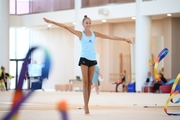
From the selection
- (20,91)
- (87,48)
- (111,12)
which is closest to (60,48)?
(111,12)

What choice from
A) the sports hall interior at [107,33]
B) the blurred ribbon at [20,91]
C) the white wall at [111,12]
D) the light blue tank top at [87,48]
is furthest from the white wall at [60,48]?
the blurred ribbon at [20,91]

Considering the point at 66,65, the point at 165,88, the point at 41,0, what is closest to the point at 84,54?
the point at 165,88

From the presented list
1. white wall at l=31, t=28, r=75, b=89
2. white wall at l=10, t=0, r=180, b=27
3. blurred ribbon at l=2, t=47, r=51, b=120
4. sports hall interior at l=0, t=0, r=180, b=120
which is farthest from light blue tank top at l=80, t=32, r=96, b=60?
white wall at l=31, t=28, r=75, b=89

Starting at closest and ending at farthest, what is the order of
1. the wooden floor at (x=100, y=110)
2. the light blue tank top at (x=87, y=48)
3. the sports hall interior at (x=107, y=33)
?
1. the wooden floor at (x=100, y=110)
2. the light blue tank top at (x=87, y=48)
3. the sports hall interior at (x=107, y=33)

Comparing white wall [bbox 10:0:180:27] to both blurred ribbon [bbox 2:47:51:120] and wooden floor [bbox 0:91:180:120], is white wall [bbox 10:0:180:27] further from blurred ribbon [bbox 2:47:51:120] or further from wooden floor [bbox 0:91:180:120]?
blurred ribbon [bbox 2:47:51:120]

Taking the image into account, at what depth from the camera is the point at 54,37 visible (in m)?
35.9

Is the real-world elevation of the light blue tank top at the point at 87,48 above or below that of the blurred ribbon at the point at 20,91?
above

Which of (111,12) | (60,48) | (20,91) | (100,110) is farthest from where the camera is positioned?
(60,48)

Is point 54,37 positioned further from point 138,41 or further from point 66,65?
point 138,41

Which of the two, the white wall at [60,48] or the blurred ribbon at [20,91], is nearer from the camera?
the blurred ribbon at [20,91]

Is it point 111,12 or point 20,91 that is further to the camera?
point 111,12

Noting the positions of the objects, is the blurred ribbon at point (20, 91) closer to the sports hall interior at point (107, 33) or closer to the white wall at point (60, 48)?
the sports hall interior at point (107, 33)

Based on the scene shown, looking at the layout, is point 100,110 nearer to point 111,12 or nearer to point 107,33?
point 111,12

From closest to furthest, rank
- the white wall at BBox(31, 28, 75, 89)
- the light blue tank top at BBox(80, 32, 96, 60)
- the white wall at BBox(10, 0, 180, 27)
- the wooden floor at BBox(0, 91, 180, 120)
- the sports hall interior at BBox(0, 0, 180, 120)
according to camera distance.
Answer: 1. the wooden floor at BBox(0, 91, 180, 120)
2. the light blue tank top at BBox(80, 32, 96, 60)
3. the white wall at BBox(10, 0, 180, 27)
4. the sports hall interior at BBox(0, 0, 180, 120)
5. the white wall at BBox(31, 28, 75, 89)
